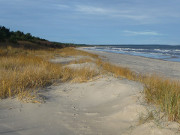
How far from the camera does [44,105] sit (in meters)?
3.76

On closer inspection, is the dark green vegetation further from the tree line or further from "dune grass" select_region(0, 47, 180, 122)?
"dune grass" select_region(0, 47, 180, 122)

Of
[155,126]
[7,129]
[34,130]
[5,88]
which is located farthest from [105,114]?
[5,88]

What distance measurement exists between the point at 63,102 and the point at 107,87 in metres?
1.43

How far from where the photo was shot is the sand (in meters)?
2.60

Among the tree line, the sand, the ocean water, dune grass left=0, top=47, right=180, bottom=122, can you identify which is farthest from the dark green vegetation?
the sand

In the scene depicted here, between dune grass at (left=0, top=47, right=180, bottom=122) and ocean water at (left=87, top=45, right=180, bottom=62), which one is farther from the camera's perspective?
ocean water at (left=87, top=45, right=180, bottom=62)

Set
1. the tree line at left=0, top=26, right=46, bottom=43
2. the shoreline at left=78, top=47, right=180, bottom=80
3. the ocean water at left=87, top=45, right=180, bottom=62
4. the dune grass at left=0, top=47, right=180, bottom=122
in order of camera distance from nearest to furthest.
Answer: the dune grass at left=0, top=47, right=180, bottom=122
the shoreline at left=78, top=47, right=180, bottom=80
the tree line at left=0, top=26, right=46, bottom=43
the ocean water at left=87, top=45, right=180, bottom=62

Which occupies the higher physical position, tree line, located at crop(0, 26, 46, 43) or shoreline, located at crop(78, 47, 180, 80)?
tree line, located at crop(0, 26, 46, 43)

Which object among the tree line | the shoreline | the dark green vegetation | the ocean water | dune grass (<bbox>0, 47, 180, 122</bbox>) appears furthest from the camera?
the ocean water

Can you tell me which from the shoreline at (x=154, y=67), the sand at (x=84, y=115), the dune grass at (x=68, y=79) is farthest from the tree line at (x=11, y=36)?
the sand at (x=84, y=115)

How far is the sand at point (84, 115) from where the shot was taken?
2.60 meters

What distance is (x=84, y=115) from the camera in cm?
335

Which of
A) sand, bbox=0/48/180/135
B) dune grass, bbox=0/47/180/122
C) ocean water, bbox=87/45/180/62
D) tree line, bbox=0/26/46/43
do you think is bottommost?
sand, bbox=0/48/180/135

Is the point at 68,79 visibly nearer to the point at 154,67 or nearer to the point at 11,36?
the point at 154,67
